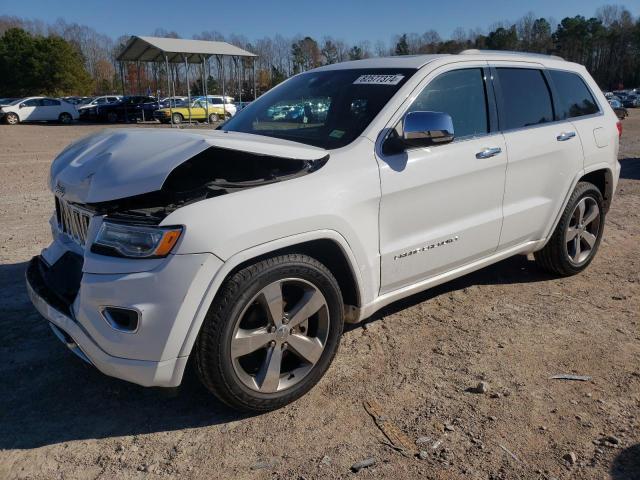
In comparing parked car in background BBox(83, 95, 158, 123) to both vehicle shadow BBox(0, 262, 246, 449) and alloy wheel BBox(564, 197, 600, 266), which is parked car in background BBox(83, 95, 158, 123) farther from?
vehicle shadow BBox(0, 262, 246, 449)

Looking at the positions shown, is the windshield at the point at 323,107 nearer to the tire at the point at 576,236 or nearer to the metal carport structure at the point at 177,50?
the tire at the point at 576,236


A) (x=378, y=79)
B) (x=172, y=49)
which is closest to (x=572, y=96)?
(x=378, y=79)

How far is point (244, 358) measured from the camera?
3.08 m

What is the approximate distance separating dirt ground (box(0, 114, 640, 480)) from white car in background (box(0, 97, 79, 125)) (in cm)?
Answer: 3432

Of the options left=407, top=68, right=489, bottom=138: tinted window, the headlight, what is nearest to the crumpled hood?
the headlight

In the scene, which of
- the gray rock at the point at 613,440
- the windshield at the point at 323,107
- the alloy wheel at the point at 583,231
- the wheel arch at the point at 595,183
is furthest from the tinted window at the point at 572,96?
the gray rock at the point at 613,440

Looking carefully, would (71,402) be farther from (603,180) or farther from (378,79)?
(603,180)

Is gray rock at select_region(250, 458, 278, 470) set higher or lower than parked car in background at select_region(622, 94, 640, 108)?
lower

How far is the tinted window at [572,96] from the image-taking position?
4.65m

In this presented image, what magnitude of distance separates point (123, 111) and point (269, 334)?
37.1 m

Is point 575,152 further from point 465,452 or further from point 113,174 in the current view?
point 113,174

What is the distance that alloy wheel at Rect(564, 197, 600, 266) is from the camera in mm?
4844

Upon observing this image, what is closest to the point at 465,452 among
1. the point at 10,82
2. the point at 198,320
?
the point at 198,320

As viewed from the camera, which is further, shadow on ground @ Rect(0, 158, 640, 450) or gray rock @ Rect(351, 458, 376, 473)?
shadow on ground @ Rect(0, 158, 640, 450)
